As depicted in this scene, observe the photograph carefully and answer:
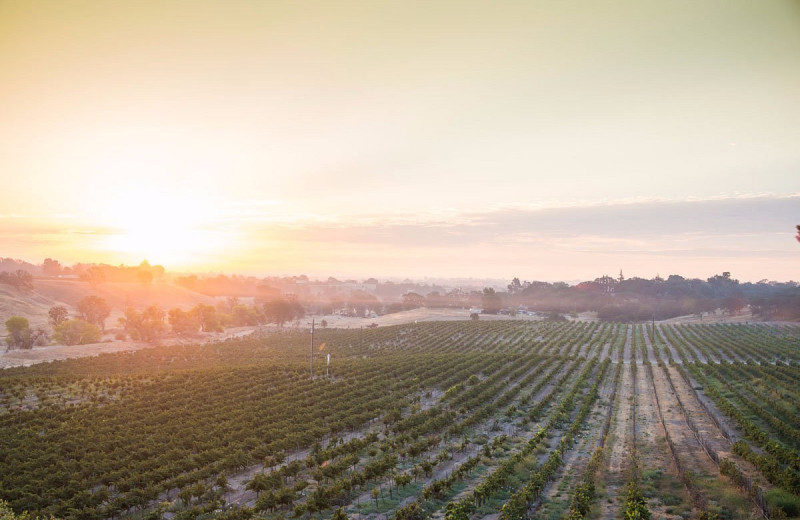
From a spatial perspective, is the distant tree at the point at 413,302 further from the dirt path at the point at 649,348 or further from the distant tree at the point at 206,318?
the dirt path at the point at 649,348

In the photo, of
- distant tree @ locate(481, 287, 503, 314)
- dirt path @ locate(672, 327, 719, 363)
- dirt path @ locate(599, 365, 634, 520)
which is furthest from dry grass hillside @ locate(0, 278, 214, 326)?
dirt path @ locate(672, 327, 719, 363)

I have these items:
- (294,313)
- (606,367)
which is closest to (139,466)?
(606,367)

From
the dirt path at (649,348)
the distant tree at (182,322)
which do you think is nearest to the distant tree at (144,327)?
the distant tree at (182,322)

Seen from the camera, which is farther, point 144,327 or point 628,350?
point 144,327

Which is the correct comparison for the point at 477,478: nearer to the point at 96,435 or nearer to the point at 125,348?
the point at 96,435

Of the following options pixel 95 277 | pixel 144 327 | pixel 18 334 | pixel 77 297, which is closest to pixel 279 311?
pixel 144 327

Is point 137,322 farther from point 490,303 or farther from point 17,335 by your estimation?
point 490,303

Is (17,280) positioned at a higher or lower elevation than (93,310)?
higher
